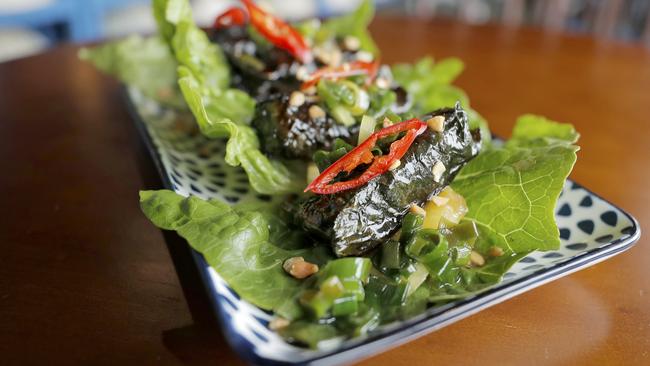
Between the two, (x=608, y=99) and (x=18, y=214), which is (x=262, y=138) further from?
(x=608, y=99)

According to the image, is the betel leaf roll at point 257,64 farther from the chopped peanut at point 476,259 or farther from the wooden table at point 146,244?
the chopped peanut at point 476,259

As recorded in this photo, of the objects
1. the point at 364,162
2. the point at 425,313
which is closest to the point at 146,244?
the point at 364,162

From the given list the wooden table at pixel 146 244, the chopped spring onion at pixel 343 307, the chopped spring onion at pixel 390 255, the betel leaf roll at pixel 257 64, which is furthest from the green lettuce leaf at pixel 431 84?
the chopped spring onion at pixel 343 307

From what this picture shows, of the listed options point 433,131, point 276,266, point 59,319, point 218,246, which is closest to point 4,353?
point 59,319

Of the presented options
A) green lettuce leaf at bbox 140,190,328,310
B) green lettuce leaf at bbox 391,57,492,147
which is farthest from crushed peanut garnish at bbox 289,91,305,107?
green lettuce leaf at bbox 391,57,492,147

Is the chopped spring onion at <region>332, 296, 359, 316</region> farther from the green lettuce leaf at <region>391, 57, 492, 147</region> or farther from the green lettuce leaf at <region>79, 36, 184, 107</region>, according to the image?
the green lettuce leaf at <region>79, 36, 184, 107</region>
